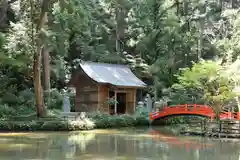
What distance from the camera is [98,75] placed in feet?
89.9

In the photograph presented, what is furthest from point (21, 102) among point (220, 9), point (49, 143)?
point (220, 9)

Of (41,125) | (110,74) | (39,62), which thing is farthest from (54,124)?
(110,74)

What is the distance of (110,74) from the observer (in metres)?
28.4

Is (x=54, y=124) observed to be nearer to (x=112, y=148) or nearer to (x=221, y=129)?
(x=112, y=148)

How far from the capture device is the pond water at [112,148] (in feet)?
41.7

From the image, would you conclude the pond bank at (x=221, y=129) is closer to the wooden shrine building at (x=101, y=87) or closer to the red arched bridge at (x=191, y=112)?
the red arched bridge at (x=191, y=112)

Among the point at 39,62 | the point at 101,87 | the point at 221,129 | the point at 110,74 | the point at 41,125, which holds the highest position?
the point at 39,62

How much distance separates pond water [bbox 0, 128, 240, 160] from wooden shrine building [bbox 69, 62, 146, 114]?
8572mm

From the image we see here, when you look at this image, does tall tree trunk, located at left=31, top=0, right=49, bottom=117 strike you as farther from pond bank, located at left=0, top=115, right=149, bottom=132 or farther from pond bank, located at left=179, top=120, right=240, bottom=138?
pond bank, located at left=179, top=120, right=240, bottom=138

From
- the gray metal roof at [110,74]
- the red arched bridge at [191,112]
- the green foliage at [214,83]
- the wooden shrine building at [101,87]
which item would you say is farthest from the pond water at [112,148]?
the gray metal roof at [110,74]

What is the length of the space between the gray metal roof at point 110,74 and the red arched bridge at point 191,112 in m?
3.24

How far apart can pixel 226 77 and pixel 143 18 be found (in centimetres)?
1491

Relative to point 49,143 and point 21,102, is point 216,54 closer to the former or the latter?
point 21,102

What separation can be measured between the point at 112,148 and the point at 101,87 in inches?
494
